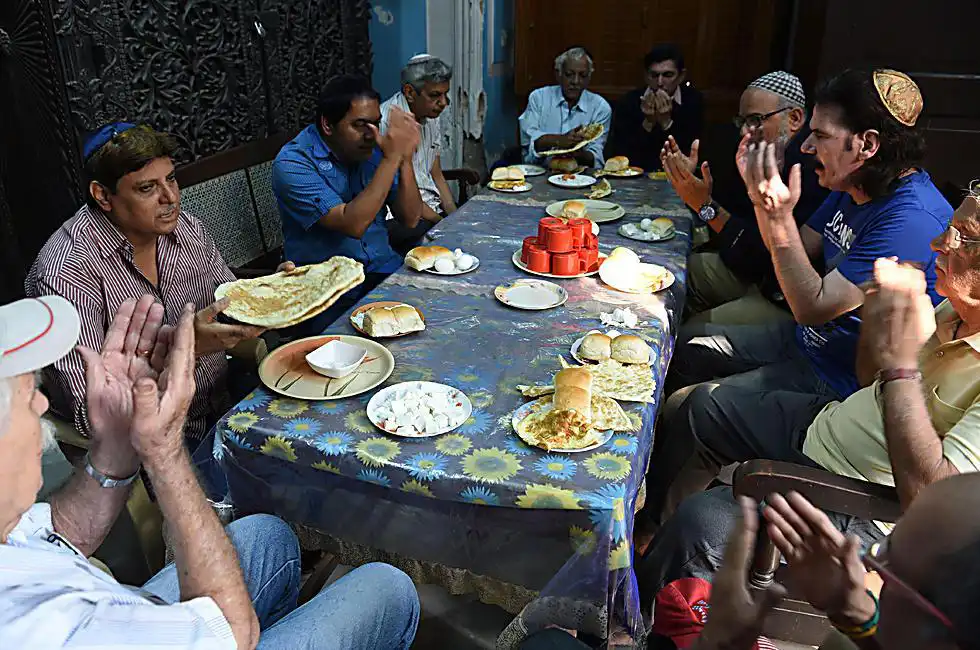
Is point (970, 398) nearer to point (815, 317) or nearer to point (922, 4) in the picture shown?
point (815, 317)

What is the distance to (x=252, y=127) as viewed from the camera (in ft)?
12.2

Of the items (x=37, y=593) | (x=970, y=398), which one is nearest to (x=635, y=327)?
(x=970, y=398)

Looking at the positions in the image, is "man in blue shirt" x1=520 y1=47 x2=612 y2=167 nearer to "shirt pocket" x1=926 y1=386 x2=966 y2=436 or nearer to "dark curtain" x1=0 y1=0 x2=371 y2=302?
"dark curtain" x1=0 y1=0 x2=371 y2=302

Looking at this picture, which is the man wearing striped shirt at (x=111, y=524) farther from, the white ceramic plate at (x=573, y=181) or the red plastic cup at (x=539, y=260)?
the white ceramic plate at (x=573, y=181)

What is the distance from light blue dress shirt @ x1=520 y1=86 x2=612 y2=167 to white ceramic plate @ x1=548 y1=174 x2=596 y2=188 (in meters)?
1.13

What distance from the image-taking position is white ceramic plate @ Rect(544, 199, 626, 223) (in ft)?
9.91

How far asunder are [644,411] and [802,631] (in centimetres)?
66

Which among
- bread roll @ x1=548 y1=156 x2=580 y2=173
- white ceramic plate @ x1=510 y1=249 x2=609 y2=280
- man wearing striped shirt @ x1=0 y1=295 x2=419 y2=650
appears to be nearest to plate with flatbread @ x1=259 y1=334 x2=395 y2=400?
man wearing striped shirt @ x1=0 y1=295 x2=419 y2=650

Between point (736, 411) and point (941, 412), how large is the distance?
696 mm

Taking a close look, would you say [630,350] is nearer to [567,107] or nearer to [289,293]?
[289,293]

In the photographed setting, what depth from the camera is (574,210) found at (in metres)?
2.98

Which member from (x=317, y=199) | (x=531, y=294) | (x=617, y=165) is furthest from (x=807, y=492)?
(x=617, y=165)

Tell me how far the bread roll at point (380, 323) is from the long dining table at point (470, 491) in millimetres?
81

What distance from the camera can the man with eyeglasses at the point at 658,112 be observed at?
13.9ft
